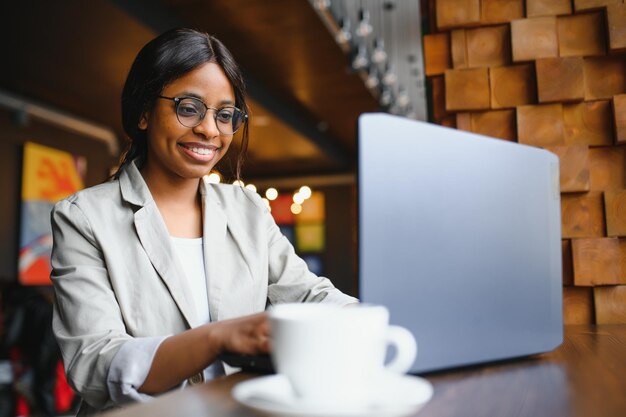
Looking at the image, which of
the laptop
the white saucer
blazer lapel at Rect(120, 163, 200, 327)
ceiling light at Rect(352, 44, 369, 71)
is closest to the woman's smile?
blazer lapel at Rect(120, 163, 200, 327)

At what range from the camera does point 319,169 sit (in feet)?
38.3

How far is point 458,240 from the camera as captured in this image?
68 cm

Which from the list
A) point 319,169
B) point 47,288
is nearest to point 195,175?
point 47,288

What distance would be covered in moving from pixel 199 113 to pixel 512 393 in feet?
2.55

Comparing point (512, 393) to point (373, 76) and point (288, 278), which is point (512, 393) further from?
point (373, 76)

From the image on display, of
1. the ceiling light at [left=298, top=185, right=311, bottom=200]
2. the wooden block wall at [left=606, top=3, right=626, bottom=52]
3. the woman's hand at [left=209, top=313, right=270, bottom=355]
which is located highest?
the ceiling light at [left=298, top=185, right=311, bottom=200]

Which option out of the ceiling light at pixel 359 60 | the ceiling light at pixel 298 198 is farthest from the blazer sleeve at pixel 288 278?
the ceiling light at pixel 298 198

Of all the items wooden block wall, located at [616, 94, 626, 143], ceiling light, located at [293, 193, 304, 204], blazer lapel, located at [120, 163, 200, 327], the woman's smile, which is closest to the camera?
blazer lapel, located at [120, 163, 200, 327]

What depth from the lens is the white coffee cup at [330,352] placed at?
17.5 inches

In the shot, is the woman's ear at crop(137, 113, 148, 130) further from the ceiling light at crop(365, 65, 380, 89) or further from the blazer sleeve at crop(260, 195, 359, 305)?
the ceiling light at crop(365, 65, 380, 89)

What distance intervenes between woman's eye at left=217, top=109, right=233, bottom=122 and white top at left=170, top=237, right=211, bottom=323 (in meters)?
0.25

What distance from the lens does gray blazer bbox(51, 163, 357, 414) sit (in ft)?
2.85

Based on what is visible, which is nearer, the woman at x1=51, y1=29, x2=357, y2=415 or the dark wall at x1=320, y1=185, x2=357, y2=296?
the woman at x1=51, y1=29, x2=357, y2=415

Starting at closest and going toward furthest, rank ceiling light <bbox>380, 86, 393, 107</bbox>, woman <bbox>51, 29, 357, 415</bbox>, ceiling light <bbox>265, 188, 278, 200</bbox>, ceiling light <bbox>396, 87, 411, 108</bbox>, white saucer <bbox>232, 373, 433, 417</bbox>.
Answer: white saucer <bbox>232, 373, 433, 417</bbox> < woman <bbox>51, 29, 357, 415</bbox> < ceiling light <bbox>380, 86, 393, 107</bbox> < ceiling light <bbox>396, 87, 411, 108</bbox> < ceiling light <bbox>265, 188, 278, 200</bbox>
